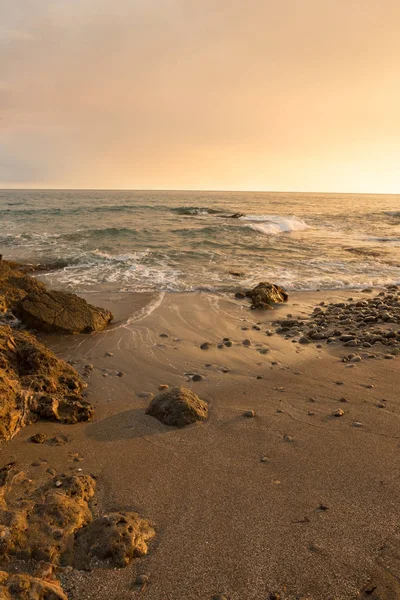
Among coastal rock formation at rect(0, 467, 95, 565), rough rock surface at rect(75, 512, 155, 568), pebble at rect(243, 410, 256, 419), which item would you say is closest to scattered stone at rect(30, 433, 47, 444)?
coastal rock formation at rect(0, 467, 95, 565)

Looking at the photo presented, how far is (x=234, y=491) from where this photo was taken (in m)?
3.06

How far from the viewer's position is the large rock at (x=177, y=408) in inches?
161

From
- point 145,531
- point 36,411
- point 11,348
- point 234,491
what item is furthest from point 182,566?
point 11,348

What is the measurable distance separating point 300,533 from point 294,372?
300cm

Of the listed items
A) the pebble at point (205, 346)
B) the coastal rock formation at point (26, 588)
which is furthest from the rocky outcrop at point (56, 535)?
the pebble at point (205, 346)

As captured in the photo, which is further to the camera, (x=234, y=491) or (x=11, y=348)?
(x=11, y=348)

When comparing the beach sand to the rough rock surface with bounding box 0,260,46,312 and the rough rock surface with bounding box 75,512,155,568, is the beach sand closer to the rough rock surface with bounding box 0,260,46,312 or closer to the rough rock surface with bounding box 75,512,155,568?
the rough rock surface with bounding box 75,512,155,568

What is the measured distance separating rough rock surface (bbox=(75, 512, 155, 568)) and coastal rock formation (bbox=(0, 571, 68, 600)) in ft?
1.03

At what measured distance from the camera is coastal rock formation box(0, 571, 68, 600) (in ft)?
6.32

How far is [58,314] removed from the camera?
23.1ft

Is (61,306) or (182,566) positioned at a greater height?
(61,306)

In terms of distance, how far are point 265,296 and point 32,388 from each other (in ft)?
20.4

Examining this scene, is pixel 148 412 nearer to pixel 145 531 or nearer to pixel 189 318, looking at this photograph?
pixel 145 531

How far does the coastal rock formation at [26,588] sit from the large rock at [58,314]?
5.15 m
